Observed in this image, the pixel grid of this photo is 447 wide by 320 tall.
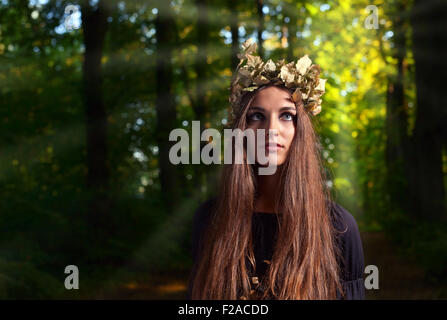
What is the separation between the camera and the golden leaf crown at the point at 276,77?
8.50 ft

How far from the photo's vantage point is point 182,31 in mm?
17359

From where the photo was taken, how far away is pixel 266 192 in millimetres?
2566

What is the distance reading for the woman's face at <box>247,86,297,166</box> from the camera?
8.12 ft

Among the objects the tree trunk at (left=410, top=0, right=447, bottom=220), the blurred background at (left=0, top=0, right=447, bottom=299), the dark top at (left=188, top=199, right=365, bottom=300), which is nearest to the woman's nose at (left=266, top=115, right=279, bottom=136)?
the dark top at (left=188, top=199, right=365, bottom=300)

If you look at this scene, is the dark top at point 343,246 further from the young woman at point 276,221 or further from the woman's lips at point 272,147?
the woman's lips at point 272,147

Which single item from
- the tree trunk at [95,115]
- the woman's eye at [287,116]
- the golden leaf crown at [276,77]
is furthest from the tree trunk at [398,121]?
the woman's eye at [287,116]

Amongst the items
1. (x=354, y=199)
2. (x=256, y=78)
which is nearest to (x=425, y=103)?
(x=256, y=78)

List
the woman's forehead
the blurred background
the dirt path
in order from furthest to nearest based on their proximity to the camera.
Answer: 1. the blurred background
2. the dirt path
3. the woman's forehead

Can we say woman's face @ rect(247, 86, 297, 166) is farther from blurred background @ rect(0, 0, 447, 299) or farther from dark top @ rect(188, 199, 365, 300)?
blurred background @ rect(0, 0, 447, 299)

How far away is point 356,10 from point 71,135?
847 cm

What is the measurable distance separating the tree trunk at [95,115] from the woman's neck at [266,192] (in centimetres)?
923

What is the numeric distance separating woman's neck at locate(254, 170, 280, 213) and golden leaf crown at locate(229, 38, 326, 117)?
356 mm

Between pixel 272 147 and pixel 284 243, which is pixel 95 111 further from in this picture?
pixel 284 243

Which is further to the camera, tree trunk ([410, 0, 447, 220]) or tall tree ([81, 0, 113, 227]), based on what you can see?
tall tree ([81, 0, 113, 227])
